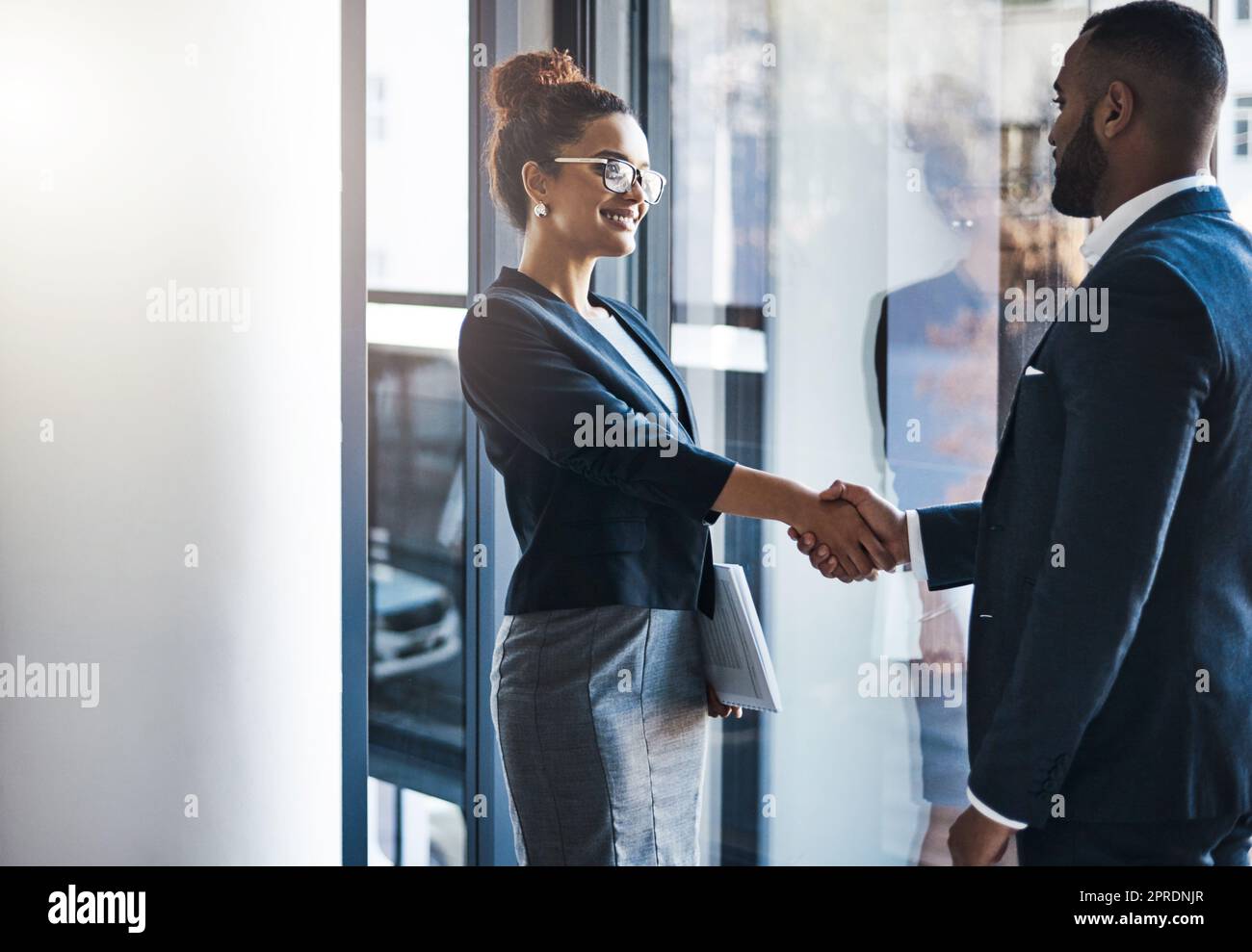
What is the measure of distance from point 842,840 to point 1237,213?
52.5 inches

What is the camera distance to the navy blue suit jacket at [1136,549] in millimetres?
1256

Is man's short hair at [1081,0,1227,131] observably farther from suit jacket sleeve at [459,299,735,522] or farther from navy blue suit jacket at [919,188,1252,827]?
suit jacket sleeve at [459,299,735,522]

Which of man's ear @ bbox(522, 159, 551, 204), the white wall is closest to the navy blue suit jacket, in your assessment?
man's ear @ bbox(522, 159, 551, 204)

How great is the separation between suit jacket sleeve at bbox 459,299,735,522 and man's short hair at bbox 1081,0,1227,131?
31.5 inches

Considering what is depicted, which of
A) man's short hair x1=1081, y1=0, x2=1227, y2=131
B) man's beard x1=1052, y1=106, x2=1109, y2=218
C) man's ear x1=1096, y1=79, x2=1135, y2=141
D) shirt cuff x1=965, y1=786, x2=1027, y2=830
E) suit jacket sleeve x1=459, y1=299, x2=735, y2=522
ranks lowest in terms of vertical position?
shirt cuff x1=965, y1=786, x2=1027, y2=830

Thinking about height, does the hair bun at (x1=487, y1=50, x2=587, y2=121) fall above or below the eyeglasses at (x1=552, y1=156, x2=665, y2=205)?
above

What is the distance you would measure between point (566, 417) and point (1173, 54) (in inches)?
39.0

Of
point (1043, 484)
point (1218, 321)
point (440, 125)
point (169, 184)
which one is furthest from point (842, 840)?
point (169, 184)

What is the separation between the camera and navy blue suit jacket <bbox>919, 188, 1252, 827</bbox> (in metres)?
1.26

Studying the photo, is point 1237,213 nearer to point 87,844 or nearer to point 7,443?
point 7,443

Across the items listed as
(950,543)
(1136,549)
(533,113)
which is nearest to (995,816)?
(1136,549)

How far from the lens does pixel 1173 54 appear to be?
4.64 ft

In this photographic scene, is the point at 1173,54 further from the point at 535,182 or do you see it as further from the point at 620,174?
the point at 535,182
